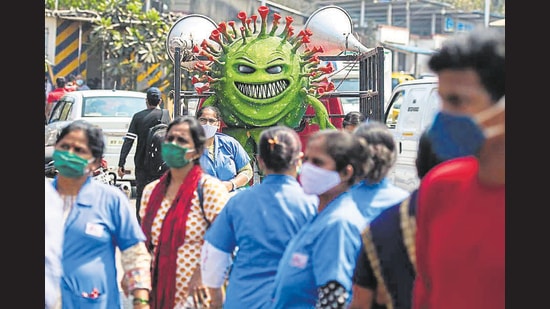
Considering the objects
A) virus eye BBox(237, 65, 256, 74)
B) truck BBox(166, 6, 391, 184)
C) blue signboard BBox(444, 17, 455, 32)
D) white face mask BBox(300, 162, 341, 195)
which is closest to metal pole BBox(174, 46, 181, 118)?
truck BBox(166, 6, 391, 184)

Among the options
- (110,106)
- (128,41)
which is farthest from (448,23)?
(110,106)

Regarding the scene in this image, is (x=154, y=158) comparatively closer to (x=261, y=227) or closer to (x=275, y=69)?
(x=275, y=69)

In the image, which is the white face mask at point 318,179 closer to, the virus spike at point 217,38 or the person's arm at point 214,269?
the person's arm at point 214,269

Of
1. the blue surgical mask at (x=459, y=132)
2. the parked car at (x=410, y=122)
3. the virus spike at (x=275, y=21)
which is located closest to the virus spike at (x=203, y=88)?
the virus spike at (x=275, y=21)

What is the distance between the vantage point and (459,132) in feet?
9.63

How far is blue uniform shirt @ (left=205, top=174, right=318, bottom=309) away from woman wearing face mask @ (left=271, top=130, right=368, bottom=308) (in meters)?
0.18

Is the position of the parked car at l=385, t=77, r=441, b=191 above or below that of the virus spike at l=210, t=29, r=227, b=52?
below

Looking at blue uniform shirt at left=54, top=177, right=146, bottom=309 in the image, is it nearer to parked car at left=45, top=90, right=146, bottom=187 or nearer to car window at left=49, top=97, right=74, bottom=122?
parked car at left=45, top=90, right=146, bottom=187

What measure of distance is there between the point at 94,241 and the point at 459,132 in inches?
104

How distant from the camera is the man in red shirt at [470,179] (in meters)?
2.90

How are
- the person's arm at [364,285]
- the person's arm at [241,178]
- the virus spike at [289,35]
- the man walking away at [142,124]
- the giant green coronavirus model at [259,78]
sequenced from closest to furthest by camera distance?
the person's arm at [364,285]
the person's arm at [241,178]
the giant green coronavirus model at [259,78]
the virus spike at [289,35]
the man walking away at [142,124]

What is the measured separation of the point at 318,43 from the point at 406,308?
7.65 metres

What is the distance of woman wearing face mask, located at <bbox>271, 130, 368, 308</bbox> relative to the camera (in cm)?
421

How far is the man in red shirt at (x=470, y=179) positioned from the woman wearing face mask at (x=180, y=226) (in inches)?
93.0
